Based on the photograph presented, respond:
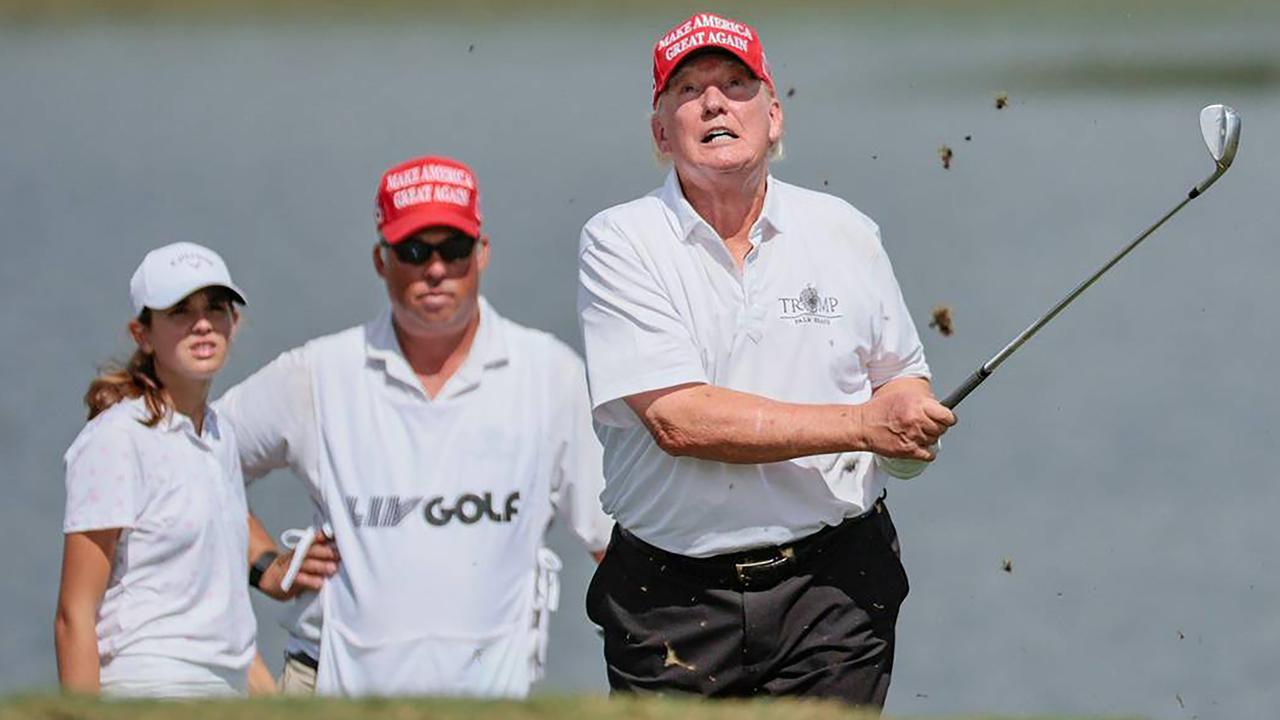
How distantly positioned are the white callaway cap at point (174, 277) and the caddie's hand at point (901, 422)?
136 centimetres

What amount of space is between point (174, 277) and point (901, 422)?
1.56 metres

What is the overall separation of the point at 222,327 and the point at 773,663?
136 centimetres

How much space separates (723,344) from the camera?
516 centimetres

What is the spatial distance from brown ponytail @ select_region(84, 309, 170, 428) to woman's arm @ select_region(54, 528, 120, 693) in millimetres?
278

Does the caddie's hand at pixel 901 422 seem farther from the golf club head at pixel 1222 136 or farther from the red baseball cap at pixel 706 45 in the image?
the golf club head at pixel 1222 136

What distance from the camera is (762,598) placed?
5199mm

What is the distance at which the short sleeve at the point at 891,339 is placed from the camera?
5316 millimetres

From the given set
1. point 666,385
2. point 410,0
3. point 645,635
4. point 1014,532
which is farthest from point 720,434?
point 410,0

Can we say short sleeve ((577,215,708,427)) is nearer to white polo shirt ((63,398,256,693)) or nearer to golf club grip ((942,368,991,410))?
golf club grip ((942,368,991,410))

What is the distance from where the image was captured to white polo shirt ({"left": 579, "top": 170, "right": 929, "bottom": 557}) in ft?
16.9

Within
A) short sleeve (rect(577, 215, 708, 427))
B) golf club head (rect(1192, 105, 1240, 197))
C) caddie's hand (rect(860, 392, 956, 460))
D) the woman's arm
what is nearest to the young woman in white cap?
the woman's arm

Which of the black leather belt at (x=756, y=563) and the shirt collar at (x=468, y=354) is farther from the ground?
the shirt collar at (x=468, y=354)

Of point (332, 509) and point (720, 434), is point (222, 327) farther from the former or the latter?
point (720, 434)

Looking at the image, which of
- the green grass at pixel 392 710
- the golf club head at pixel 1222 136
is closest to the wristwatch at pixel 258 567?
the green grass at pixel 392 710
